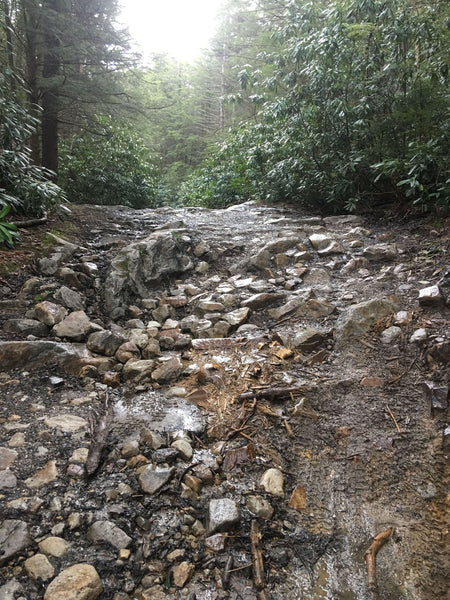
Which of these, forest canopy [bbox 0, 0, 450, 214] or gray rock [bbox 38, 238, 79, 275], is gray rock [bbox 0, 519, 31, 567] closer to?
gray rock [bbox 38, 238, 79, 275]

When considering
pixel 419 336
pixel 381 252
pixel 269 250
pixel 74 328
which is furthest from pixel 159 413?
pixel 381 252

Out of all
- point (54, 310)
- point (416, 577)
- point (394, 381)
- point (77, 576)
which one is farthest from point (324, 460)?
point (54, 310)

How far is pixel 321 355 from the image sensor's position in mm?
2434

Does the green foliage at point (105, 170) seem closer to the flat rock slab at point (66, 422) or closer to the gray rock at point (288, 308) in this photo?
the gray rock at point (288, 308)

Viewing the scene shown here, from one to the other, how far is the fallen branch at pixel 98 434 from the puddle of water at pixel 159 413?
5 cm

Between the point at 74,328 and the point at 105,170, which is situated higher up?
the point at 105,170

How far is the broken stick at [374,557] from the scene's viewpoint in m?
1.21

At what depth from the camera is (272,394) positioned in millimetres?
2068

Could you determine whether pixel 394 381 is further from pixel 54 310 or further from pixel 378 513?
pixel 54 310

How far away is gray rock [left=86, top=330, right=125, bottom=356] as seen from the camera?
257 cm

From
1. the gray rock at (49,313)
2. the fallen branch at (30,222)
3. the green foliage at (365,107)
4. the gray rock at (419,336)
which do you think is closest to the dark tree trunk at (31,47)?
the fallen branch at (30,222)

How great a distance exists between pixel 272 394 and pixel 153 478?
823 mm

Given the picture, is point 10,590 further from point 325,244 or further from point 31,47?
point 31,47

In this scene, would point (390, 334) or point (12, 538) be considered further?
point (390, 334)
